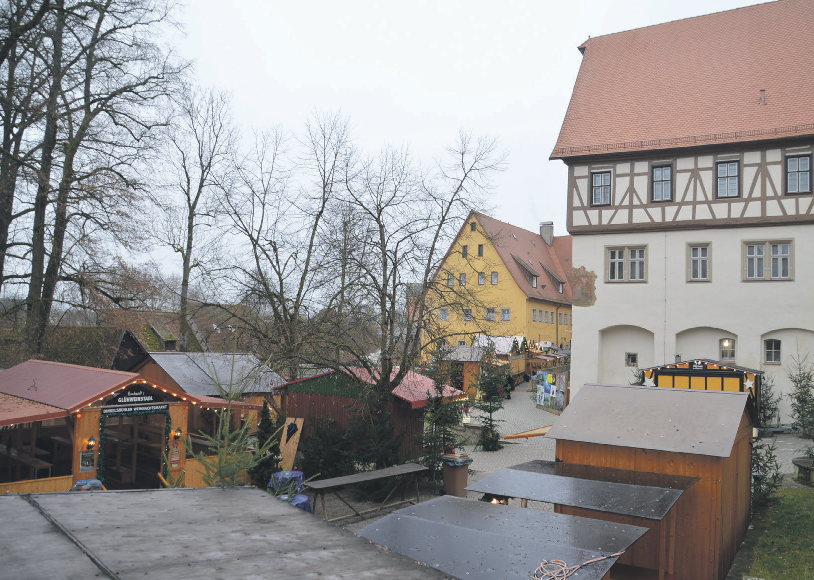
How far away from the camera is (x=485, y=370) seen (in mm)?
19438

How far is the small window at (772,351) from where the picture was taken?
20895mm

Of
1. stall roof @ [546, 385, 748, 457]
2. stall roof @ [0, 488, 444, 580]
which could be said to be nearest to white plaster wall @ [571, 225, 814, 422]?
stall roof @ [546, 385, 748, 457]

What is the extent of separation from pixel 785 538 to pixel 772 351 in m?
12.9

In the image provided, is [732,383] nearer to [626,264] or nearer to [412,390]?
[626,264]

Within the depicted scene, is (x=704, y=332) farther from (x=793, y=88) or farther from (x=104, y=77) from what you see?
(x=104, y=77)

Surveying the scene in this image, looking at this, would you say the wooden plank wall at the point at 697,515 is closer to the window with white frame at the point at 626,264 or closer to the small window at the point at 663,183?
the window with white frame at the point at 626,264

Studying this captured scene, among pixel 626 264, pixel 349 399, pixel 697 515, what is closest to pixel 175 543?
pixel 697 515

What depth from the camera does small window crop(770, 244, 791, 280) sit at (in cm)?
2088

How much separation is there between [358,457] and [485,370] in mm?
6837

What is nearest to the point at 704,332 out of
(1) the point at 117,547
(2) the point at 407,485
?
(2) the point at 407,485

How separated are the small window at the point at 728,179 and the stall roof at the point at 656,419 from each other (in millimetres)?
14695

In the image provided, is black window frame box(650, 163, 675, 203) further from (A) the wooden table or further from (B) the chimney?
(B) the chimney

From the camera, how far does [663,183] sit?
22609 mm

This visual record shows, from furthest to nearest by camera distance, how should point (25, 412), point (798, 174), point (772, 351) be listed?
point (772, 351)
point (798, 174)
point (25, 412)
